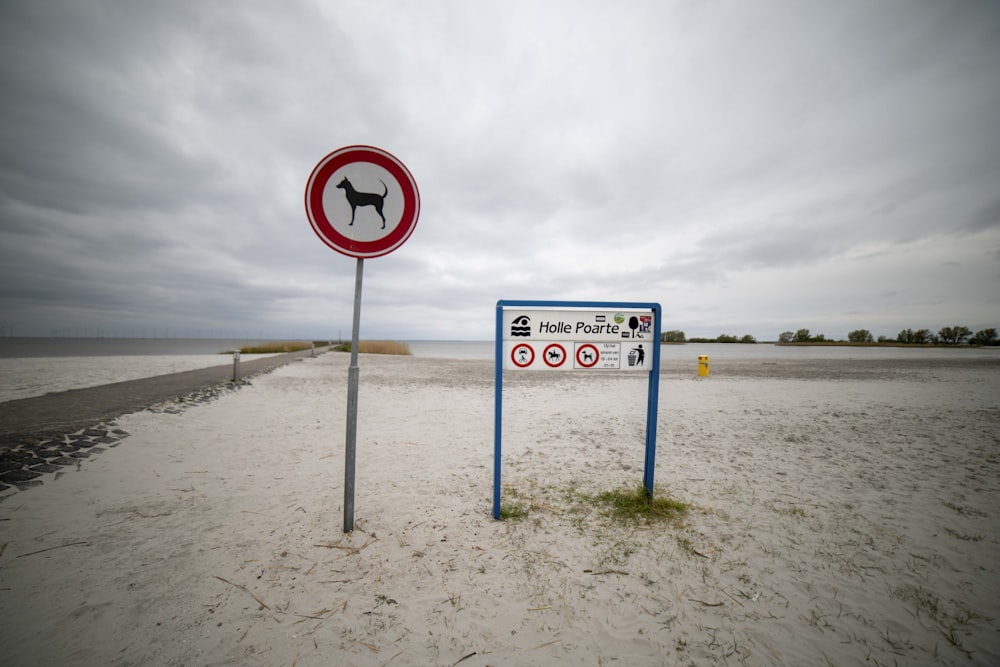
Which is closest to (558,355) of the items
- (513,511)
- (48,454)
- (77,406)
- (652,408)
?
(652,408)

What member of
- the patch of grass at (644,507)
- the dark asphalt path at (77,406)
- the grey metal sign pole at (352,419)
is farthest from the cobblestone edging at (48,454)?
the patch of grass at (644,507)

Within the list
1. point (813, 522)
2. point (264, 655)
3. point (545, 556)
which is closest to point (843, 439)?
point (813, 522)

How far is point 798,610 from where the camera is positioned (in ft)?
8.02

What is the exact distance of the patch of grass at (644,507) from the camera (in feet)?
12.0

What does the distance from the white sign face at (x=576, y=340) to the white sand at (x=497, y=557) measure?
1.59 metres

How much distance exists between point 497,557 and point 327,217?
329 cm

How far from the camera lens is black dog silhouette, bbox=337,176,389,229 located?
320 centimetres

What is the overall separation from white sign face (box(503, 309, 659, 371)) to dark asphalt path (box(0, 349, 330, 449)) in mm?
7431

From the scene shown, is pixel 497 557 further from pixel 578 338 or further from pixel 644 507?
pixel 578 338

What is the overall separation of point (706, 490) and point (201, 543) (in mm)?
5278

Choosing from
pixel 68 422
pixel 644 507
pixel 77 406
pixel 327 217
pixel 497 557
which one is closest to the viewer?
pixel 497 557

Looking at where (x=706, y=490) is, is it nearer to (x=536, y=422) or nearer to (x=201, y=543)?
(x=536, y=422)

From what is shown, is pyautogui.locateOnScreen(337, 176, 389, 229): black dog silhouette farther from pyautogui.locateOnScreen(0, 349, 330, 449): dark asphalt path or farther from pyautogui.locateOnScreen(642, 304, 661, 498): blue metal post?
pyautogui.locateOnScreen(0, 349, 330, 449): dark asphalt path

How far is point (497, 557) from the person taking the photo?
3.02 m
